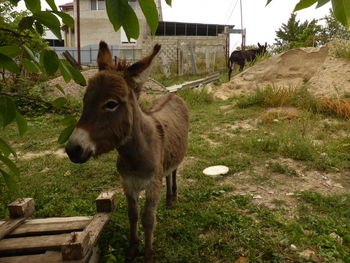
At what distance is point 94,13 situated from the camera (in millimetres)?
26438

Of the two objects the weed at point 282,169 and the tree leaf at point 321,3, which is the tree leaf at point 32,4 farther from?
the weed at point 282,169

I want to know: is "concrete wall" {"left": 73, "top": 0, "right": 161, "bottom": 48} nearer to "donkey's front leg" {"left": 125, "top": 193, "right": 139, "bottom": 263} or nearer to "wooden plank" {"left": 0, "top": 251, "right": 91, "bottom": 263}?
"donkey's front leg" {"left": 125, "top": 193, "right": 139, "bottom": 263}

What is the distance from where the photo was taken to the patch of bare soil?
360cm

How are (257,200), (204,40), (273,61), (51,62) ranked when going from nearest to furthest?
1. (51,62)
2. (257,200)
3. (273,61)
4. (204,40)

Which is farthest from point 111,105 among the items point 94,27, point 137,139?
point 94,27

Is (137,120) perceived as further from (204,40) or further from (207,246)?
(204,40)

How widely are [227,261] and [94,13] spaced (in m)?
28.6

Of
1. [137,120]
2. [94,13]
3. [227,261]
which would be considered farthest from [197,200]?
[94,13]

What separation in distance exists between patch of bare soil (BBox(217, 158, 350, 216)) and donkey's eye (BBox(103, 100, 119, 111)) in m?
2.46

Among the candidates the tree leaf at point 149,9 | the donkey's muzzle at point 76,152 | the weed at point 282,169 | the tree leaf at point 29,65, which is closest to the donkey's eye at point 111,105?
the donkey's muzzle at point 76,152

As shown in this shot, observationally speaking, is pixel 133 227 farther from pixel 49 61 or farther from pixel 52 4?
A: pixel 52 4

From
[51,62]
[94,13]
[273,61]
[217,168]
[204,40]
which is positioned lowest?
[217,168]

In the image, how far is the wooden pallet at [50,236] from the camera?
1.97m

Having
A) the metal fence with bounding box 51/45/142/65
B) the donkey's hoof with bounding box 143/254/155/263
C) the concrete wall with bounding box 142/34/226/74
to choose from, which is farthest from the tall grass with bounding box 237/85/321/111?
the metal fence with bounding box 51/45/142/65
